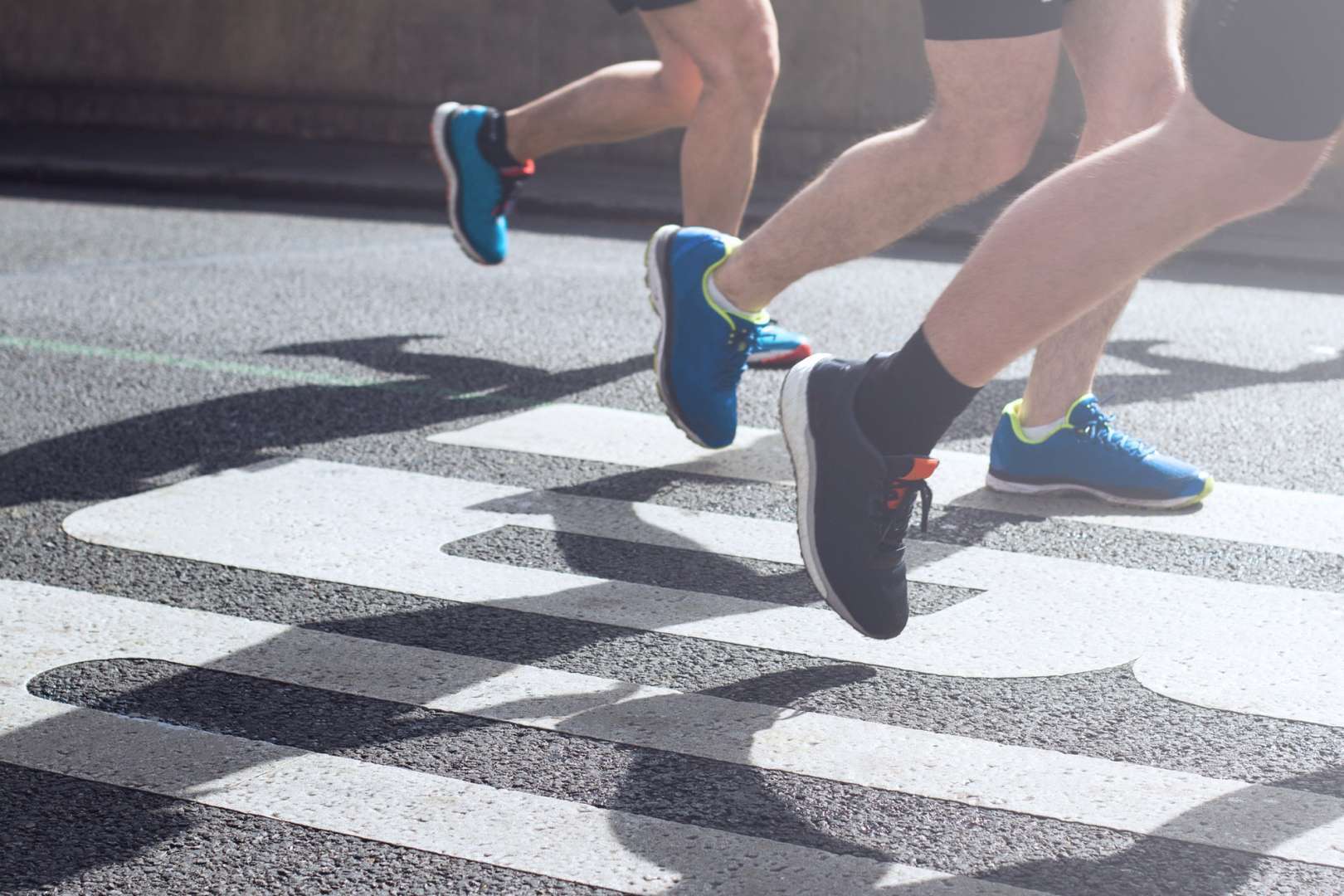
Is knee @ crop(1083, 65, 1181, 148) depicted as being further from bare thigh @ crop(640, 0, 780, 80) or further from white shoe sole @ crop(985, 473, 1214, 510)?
bare thigh @ crop(640, 0, 780, 80)

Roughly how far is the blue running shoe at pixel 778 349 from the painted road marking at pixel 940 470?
57cm

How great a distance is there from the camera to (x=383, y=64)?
11539 mm

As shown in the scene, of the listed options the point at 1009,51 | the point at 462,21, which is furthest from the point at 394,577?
the point at 462,21

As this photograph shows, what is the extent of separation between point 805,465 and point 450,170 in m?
3.03

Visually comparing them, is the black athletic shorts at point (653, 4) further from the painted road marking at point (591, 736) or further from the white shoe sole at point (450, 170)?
the painted road marking at point (591, 736)

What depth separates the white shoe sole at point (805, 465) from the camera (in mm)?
2527

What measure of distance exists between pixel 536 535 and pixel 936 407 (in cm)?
109

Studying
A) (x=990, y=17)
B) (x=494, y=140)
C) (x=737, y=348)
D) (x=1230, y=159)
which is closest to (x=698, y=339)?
(x=737, y=348)

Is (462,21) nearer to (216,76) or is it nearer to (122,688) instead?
(216,76)

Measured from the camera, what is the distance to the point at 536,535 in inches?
129

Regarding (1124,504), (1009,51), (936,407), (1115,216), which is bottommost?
(1124,504)

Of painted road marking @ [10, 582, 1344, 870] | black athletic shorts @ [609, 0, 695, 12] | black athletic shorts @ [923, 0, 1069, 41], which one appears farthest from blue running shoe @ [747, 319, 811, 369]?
painted road marking @ [10, 582, 1344, 870]

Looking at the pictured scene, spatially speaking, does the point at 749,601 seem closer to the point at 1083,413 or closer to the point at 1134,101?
the point at 1083,413

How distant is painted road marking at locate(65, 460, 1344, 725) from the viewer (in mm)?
2598
